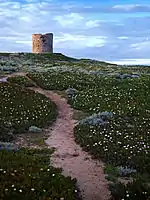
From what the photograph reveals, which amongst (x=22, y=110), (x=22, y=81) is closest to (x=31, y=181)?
(x=22, y=110)

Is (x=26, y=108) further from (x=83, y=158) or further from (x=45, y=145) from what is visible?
(x=83, y=158)

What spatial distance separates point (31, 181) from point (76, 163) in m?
3.70

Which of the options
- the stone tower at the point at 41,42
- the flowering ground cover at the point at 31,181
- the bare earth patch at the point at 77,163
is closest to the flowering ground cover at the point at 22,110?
the bare earth patch at the point at 77,163

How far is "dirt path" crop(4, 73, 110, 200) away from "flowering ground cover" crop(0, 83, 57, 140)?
3.99ft

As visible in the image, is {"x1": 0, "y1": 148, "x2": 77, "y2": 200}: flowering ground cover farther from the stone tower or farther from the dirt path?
the stone tower

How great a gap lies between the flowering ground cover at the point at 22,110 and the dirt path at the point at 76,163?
1217mm

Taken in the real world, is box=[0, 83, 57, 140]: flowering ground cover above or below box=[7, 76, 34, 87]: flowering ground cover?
below

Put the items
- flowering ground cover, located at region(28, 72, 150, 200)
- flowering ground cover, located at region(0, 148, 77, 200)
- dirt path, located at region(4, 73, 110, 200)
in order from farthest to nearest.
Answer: flowering ground cover, located at region(28, 72, 150, 200) → dirt path, located at region(4, 73, 110, 200) → flowering ground cover, located at region(0, 148, 77, 200)

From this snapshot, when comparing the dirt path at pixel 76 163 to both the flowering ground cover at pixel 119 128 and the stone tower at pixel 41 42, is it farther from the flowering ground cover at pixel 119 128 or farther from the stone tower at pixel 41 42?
the stone tower at pixel 41 42

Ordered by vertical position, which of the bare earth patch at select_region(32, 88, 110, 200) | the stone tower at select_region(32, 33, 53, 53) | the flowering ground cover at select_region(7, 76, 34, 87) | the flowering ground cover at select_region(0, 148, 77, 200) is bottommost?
the bare earth patch at select_region(32, 88, 110, 200)

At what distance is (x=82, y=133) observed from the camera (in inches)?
795

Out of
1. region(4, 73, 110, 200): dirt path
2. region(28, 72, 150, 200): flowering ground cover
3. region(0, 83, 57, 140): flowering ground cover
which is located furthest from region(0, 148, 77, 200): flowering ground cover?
region(0, 83, 57, 140): flowering ground cover

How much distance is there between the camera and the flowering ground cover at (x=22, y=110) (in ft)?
70.8

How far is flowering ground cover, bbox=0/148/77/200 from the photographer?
12.0 m
